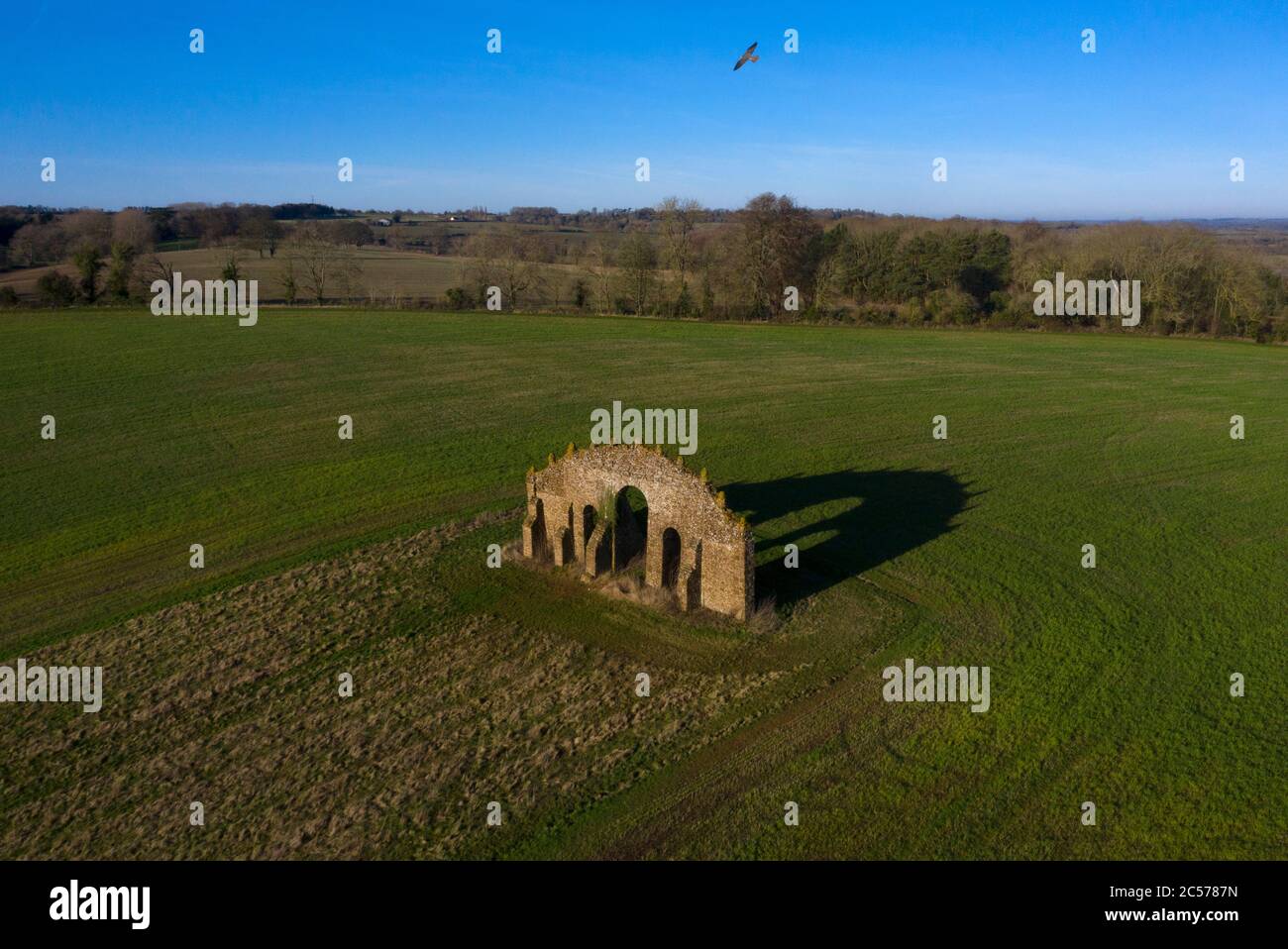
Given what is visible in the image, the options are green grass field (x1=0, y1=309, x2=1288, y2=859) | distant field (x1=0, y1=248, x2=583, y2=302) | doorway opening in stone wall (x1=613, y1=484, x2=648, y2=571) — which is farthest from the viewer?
distant field (x1=0, y1=248, x2=583, y2=302)

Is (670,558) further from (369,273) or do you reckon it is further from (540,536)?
(369,273)

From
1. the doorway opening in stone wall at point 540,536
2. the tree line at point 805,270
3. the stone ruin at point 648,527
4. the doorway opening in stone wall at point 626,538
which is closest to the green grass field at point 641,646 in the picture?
the doorway opening in stone wall at point 540,536

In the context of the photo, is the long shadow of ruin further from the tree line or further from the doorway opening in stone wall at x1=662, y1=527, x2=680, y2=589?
the tree line

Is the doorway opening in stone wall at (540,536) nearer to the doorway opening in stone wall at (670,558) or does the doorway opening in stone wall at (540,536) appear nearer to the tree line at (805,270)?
the doorway opening in stone wall at (670,558)

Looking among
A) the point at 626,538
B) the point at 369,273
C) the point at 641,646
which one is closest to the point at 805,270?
the point at 369,273

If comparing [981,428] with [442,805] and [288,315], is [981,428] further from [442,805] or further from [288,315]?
[288,315]

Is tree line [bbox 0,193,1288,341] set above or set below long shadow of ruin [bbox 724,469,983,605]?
above

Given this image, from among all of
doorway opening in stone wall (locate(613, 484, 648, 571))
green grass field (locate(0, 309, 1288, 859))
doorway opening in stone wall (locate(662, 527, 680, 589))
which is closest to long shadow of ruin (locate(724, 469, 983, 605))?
green grass field (locate(0, 309, 1288, 859))
